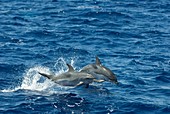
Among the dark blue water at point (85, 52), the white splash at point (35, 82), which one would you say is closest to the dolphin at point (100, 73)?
the dark blue water at point (85, 52)

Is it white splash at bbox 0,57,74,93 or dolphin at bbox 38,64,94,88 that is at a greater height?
dolphin at bbox 38,64,94,88

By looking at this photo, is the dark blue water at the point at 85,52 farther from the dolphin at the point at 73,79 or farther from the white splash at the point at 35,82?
the dolphin at the point at 73,79

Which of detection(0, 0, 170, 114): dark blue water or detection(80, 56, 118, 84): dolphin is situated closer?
detection(0, 0, 170, 114): dark blue water

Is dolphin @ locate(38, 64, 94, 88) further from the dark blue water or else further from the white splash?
the white splash

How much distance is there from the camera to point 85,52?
30.6 metres

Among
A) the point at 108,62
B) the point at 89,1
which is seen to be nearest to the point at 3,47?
the point at 108,62

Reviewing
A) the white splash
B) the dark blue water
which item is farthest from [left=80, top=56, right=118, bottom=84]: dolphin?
the white splash

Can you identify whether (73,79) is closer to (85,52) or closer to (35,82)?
(35,82)

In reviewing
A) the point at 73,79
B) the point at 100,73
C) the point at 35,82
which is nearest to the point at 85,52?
the point at 35,82

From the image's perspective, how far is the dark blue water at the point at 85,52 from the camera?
2227 cm

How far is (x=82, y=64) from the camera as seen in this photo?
92.7 feet

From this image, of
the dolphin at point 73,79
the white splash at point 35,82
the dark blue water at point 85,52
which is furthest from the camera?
the white splash at point 35,82

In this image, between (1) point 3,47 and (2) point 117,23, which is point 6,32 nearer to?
(1) point 3,47

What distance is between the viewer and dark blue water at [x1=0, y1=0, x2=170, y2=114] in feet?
73.0
